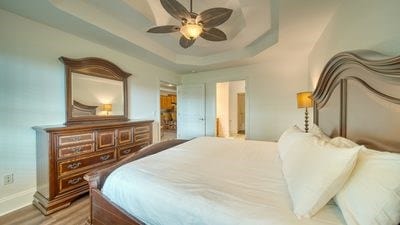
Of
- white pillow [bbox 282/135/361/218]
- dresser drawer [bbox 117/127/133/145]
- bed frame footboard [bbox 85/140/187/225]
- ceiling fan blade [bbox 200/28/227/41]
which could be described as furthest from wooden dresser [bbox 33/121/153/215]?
white pillow [bbox 282/135/361/218]

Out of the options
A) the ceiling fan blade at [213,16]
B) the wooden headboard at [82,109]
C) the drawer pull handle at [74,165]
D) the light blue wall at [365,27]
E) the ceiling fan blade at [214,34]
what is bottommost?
the drawer pull handle at [74,165]

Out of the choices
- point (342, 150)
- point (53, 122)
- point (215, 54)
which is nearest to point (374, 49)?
point (342, 150)

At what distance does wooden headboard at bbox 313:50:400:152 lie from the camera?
902 mm

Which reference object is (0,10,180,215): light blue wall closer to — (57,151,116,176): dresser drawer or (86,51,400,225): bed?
(57,151,116,176): dresser drawer

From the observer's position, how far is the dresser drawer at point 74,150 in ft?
7.11

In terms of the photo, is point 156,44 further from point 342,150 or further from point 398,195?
point 398,195

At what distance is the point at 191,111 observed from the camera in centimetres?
521

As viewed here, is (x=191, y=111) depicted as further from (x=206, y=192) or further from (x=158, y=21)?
(x=206, y=192)

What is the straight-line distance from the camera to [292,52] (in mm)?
3416

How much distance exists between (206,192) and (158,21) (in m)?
2.63

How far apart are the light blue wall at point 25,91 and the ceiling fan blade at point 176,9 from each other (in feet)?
6.15

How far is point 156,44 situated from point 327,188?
138 inches

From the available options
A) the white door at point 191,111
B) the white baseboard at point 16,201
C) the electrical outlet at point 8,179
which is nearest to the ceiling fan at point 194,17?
the electrical outlet at point 8,179

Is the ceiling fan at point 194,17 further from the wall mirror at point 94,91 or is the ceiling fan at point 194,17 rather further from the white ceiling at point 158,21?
the wall mirror at point 94,91
